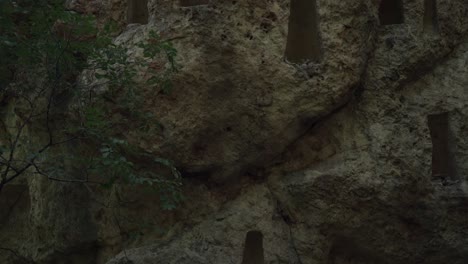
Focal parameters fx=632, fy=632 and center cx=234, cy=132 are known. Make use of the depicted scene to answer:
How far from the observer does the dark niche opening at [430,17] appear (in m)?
6.11

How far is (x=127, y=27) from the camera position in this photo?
5871 mm

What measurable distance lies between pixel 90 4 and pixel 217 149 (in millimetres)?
1853

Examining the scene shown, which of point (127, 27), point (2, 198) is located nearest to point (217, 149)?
point (127, 27)

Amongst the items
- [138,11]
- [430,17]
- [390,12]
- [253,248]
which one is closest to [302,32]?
[390,12]

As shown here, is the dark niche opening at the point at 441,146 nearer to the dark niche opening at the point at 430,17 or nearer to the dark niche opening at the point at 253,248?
the dark niche opening at the point at 430,17

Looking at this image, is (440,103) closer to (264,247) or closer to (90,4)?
(264,247)

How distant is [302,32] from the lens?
6.01 m

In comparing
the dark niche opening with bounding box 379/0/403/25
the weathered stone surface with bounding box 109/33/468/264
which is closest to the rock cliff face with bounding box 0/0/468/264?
the weathered stone surface with bounding box 109/33/468/264

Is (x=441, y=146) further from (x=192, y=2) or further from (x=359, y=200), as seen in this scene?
(x=192, y=2)

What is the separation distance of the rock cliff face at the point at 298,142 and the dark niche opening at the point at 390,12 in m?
0.12

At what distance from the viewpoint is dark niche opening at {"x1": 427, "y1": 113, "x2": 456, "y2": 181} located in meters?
5.99

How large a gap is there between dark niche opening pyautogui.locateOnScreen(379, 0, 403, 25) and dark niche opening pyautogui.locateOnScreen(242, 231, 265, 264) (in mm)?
2431

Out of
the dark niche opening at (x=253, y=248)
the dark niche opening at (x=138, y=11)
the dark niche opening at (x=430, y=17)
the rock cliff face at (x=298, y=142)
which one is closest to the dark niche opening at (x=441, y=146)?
the rock cliff face at (x=298, y=142)

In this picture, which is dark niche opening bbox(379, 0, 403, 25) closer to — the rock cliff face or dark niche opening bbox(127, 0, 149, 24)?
the rock cliff face
